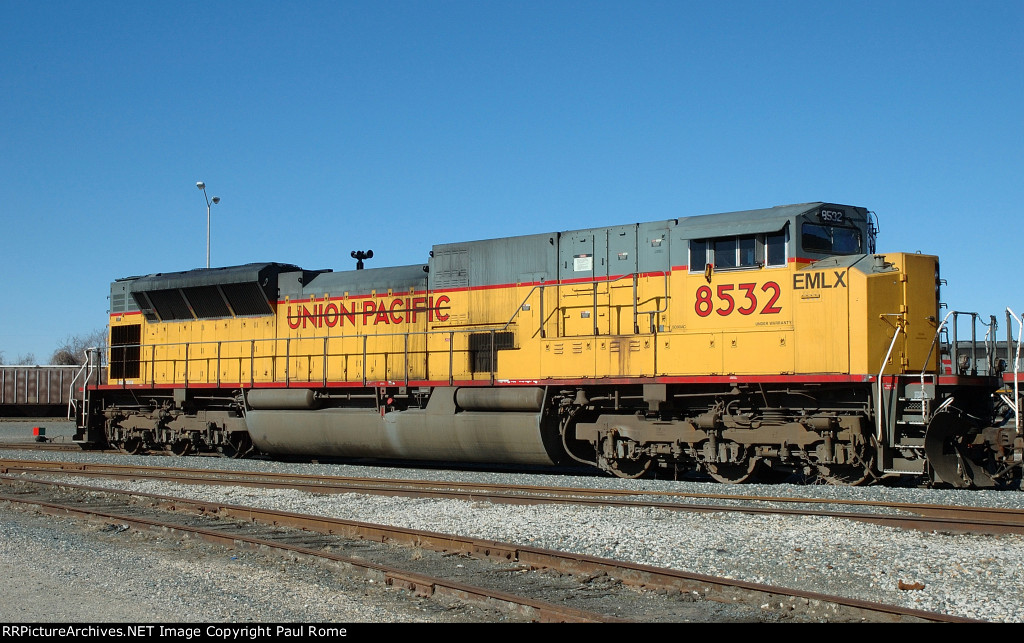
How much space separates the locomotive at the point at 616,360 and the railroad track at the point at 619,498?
1577 millimetres

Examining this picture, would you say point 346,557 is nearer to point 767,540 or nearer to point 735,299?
point 767,540

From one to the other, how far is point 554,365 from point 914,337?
4879 mm

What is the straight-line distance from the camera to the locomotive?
11.1m

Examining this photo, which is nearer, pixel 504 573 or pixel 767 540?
pixel 504 573

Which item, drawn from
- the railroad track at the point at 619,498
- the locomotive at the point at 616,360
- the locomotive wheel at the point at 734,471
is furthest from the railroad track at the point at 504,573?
the locomotive wheel at the point at 734,471

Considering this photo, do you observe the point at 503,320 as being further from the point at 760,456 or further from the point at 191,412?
the point at 191,412

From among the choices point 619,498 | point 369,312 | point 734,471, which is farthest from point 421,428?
point 734,471

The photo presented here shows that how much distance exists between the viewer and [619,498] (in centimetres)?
1070

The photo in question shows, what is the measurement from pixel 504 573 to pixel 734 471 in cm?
596

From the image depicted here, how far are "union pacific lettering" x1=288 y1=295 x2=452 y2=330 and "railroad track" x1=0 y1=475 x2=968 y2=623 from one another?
5.66 m

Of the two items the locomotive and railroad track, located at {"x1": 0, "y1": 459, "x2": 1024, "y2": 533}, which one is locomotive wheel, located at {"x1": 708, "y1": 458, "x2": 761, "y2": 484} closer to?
the locomotive

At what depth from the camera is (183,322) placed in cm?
1828

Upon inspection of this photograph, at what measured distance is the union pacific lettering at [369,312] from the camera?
1521cm
